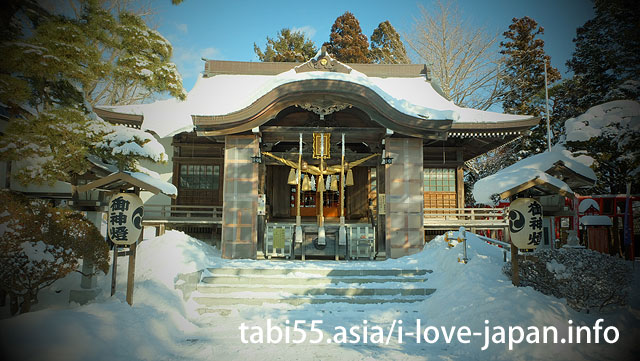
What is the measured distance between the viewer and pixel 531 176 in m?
6.50

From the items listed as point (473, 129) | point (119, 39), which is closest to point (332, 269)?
point (473, 129)

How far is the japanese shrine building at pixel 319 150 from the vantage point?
10.5m

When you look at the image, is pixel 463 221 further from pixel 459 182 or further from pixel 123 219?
pixel 123 219

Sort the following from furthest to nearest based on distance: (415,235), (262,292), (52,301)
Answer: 1. (415,235)
2. (262,292)
3. (52,301)

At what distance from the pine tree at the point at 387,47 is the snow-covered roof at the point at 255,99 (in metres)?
9.07

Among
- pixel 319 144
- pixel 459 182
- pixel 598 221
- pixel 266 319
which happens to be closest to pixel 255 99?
pixel 319 144

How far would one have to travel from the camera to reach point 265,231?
37.5ft

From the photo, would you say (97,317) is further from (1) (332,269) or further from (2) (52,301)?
(1) (332,269)

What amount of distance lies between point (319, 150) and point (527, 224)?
21.0 feet

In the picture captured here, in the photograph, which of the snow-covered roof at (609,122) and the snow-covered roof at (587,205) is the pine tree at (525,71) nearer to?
the snow-covered roof at (587,205)

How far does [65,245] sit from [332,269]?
5633 millimetres

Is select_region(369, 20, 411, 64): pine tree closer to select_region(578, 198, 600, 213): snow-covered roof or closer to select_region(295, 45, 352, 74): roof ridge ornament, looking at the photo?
select_region(295, 45, 352, 74): roof ridge ornament

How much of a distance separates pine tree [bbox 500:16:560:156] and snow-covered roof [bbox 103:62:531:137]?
29.3 feet

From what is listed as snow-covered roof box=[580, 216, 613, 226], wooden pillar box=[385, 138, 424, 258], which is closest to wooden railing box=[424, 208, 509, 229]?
wooden pillar box=[385, 138, 424, 258]
